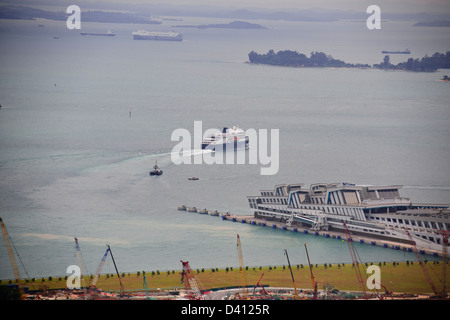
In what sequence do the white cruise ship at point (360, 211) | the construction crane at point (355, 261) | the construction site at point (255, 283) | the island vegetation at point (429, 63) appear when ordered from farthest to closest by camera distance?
the island vegetation at point (429, 63) → the white cruise ship at point (360, 211) → the construction crane at point (355, 261) → the construction site at point (255, 283)

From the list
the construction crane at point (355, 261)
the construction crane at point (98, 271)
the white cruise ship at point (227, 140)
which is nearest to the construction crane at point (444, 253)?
the construction crane at point (355, 261)

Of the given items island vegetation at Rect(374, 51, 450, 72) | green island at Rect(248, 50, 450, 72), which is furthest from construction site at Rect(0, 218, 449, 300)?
green island at Rect(248, 50, 450, 72)

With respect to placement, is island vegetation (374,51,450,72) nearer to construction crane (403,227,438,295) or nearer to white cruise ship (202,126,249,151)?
white cruise ship (202,126,249,151)

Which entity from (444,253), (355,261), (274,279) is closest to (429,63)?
(444,253)

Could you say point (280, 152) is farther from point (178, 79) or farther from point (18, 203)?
point (178, 79)

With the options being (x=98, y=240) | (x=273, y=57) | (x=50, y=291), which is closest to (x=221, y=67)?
(x=273, y=57)

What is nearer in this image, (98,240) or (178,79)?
(98,240)

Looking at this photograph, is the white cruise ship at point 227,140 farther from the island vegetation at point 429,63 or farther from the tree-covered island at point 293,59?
the tree-covered island at point 293,59

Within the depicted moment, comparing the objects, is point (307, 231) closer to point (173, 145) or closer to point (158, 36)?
point (173, 145)
